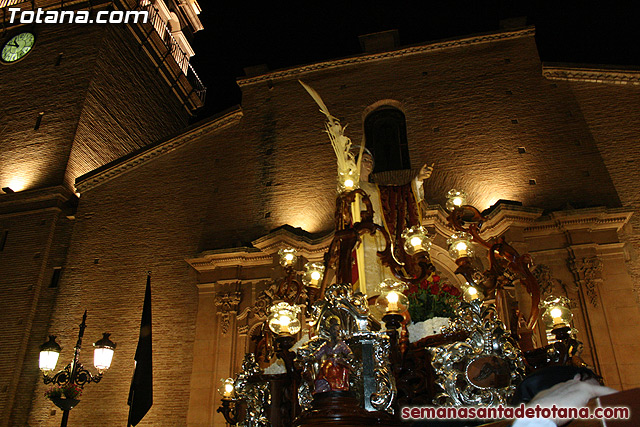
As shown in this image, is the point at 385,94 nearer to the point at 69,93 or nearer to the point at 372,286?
the point at 372,286

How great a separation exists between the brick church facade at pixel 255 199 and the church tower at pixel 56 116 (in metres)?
0.07

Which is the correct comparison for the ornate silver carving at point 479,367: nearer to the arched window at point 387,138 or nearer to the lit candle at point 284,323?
the lit candle at point 284,323

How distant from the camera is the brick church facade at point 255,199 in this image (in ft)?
38.2

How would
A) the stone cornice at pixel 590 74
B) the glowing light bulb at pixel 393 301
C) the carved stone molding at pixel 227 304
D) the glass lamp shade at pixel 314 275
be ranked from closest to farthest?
the glowing light bulb at pixel 393 301
the glass lamp shade at pixel 314 275
the carved stone molding at pixel 227 304
the stone cornice at pixel 590 74

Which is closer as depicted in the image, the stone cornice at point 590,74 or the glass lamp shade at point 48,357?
the glass lamp shade at point 48,357

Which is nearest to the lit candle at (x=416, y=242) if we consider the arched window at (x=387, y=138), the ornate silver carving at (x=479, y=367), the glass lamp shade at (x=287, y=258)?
the ornate silver carving at (x=479, y=367)

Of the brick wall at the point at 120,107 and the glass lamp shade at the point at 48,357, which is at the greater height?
the brick wall at the point at 120,107

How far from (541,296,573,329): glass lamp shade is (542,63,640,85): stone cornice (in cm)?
1026

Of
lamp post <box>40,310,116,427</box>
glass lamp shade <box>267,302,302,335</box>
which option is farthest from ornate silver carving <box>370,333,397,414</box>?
lamp post <box>40,310,116,427</box>

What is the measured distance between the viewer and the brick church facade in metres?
11.6

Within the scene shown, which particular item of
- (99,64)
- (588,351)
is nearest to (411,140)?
(588,351)

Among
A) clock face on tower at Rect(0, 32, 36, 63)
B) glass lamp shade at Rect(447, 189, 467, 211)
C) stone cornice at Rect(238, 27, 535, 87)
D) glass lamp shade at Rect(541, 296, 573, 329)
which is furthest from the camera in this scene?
clock face on tower at Rect(0, 32, 36, 63)

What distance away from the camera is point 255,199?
48.3ft

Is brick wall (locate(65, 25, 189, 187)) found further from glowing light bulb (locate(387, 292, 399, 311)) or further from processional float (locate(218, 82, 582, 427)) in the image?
glowing light bulb (locate(387, 292, 399, 311))
